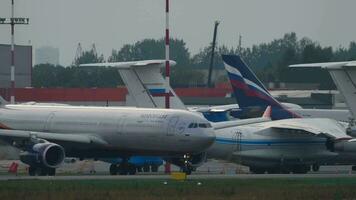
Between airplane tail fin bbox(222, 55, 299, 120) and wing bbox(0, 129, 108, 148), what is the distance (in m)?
18.2

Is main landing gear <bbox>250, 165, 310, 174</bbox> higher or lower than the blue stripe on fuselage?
lower

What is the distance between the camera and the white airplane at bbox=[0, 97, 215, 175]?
6581 centimetres

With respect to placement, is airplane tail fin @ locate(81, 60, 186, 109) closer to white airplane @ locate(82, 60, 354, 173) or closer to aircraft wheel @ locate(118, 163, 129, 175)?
white airplane @ locate(82, 60, 354, 173)

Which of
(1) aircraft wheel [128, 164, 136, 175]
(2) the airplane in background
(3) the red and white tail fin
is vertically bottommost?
(1) aircraft wheel [128, 164, 136, 175]

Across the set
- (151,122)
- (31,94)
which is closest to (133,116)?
(151,122)

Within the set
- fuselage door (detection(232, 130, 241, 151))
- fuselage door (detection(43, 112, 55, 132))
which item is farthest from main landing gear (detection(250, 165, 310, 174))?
fuselage door (detection(43, 112, 55, 132))

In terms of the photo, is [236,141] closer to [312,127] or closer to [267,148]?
[267,148]

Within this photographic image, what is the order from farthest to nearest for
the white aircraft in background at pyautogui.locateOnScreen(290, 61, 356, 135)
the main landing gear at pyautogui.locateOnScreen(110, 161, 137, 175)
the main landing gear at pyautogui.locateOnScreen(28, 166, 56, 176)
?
the main landing gear at pyautogui.locateOnScreen(110, 161, 137, 175), the main landing gear at pyautogui.locateOnScreen(28, 166, 56, 176), the white aircraft in background at pyautogui.locateOnScreen(290, 61, 356, 135)

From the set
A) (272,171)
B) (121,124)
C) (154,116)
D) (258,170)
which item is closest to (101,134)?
(121,124)

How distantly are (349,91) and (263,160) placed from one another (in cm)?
1612
